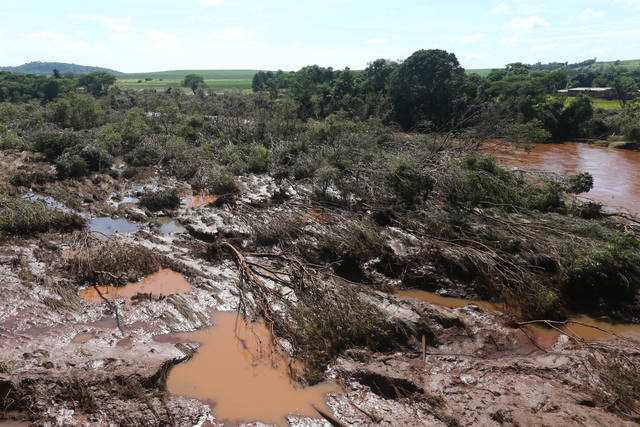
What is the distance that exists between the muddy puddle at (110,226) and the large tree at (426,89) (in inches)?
1030

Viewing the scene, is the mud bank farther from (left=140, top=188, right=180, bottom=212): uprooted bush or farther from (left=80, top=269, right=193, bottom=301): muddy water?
(left=140, top=188, right=180, bottom=212): uprooted bush

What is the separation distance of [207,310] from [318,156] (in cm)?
947

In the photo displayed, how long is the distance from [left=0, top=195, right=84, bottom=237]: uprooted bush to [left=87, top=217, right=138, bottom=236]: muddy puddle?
608 mm

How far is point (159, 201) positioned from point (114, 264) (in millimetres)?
4796

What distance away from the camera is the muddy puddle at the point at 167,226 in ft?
35.4

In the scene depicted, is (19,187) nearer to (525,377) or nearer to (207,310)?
(207,310)

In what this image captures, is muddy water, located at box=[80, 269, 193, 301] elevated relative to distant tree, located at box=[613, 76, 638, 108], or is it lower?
lower

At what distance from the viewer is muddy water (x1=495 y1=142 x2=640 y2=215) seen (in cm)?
1518

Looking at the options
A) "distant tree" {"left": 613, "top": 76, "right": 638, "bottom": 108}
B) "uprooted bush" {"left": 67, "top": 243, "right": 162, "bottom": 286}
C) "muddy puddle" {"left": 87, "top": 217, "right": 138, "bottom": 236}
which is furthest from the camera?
"distant tree" {"left": 613, "top": 76, "right": 638, "bottom": 108}

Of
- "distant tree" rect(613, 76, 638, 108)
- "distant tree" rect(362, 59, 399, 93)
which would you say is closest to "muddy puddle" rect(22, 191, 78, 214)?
"distant tree" rect(362, 59, 399, 93)

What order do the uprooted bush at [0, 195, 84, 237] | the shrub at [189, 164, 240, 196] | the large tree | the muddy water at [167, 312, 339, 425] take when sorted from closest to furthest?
the muddy water at [167, 312, 339, 425]
the uprooted bush at [0, 195, 84, 237]
the shrub at [189, 164, 240, 196]
the large tree

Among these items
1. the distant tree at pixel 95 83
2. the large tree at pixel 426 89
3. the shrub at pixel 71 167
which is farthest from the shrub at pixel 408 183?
the distant tree at pixel 95 83

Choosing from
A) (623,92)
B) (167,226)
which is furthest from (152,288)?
(623,92)

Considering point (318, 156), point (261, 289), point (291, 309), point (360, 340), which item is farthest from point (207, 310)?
point (318, 156)
